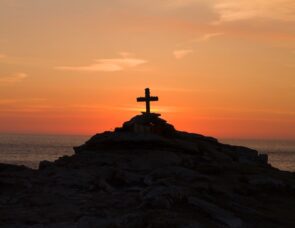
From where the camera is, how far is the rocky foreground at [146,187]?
14.1 metres

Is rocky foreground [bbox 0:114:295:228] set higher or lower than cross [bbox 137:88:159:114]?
lower

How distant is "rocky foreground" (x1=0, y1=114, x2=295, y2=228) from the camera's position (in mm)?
14062

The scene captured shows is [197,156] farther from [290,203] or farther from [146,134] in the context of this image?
[290,203]

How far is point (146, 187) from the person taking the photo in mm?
17250

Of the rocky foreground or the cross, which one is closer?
the rocky foreground

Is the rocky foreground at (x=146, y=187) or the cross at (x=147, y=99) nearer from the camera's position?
the rocky foreground at (x=146, y=187)

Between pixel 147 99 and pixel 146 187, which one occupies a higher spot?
pixel 147 99

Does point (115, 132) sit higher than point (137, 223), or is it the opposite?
point (115, 132)

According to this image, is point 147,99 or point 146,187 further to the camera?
point 147,99

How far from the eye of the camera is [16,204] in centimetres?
1543

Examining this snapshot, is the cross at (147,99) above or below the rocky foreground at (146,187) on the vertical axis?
above

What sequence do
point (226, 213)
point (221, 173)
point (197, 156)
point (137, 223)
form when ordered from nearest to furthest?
1. point (137, 223)
2. point (226, 213)
3. point (221, 173)
4. point (197, 156)

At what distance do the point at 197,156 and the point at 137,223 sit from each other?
9.81m

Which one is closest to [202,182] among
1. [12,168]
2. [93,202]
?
[93,202]
